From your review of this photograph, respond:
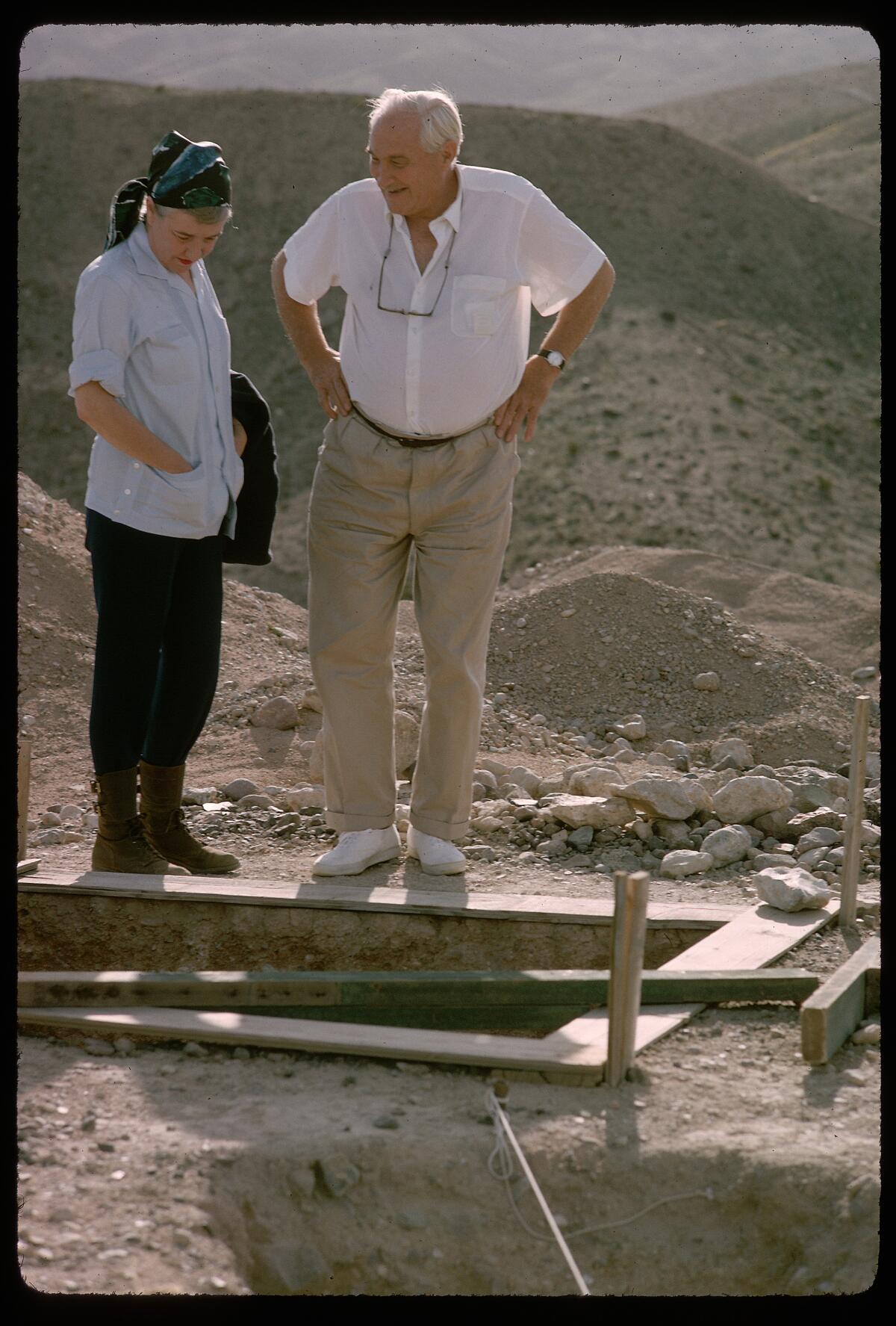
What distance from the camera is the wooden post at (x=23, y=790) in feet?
14.2

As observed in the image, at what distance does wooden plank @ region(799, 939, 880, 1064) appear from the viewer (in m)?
3.26

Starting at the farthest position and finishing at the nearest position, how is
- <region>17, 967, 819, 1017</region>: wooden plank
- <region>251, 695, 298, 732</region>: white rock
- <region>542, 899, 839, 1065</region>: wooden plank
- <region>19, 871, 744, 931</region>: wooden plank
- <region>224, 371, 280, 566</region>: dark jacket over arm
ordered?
<region>251, 695, 298, 732</region>: white rock < <region>224, 371, 280, 566</region>: dark jacket over arm < <region>19, 871, 744, 931</region>: wooden plank < <region>17, 967, 819, 1017</region>: wooden plank < <region>542, 899, 839, 1065</region>: wooden plank

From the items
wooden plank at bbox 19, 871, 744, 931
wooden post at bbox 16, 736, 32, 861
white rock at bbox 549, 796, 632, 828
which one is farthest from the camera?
white rock at bbox 549, 796, 632, 828

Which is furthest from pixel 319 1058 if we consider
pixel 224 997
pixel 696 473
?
pixel 696 473

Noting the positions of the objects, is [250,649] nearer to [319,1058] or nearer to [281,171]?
[319,1058]

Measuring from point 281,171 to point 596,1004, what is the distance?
71.3 feet

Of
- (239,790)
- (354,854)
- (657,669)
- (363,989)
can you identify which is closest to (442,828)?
(354,854)

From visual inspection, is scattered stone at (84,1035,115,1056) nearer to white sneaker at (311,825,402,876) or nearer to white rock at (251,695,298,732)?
white sneaker at (311,825,402,876)

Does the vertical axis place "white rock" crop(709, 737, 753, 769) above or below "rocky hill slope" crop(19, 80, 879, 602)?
below

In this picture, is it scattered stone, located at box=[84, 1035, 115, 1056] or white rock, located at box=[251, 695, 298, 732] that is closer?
scattered stone, located at box=[84, 1035, 115, 1056]

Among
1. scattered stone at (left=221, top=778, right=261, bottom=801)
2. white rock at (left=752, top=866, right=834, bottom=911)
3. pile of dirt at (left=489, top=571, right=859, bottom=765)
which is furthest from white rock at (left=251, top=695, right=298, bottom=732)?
white rock at (left=752, top=866, right=834, bottom=911)

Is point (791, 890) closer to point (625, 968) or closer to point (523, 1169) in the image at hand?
point (625, 968)

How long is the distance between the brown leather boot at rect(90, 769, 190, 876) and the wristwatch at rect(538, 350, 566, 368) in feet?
5.41

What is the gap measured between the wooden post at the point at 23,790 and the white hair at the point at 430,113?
206cm
